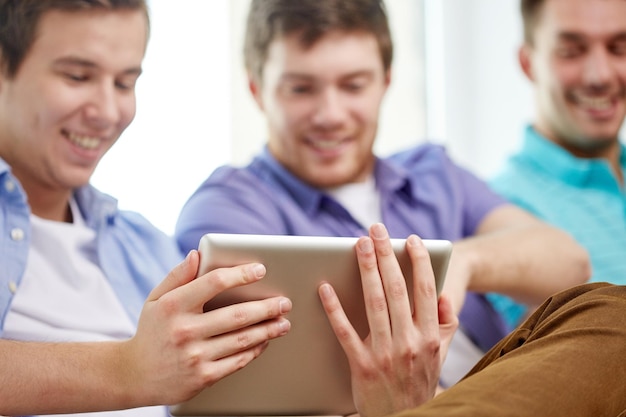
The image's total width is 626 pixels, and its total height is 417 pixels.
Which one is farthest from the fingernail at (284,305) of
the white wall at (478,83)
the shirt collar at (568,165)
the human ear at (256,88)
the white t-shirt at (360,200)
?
the white wall at (478,83)

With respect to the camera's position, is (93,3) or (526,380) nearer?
(526,380)

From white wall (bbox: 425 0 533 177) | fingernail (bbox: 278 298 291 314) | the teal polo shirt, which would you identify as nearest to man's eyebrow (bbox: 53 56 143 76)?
fingernail (bbox: 278 298 291 314)

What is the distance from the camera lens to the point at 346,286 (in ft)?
3.67

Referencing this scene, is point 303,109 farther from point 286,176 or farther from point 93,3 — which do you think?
point 93,3

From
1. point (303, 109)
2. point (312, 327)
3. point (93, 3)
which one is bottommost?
point (312, 327)

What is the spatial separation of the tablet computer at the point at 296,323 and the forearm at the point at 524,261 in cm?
46

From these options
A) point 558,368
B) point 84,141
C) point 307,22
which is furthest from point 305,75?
point 558,368

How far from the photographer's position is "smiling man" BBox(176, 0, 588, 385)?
5.60ft

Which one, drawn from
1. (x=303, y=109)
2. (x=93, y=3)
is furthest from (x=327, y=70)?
(x=93, y=3)

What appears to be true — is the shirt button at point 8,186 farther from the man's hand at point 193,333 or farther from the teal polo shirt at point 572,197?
the teal polo shirt at point 572,197

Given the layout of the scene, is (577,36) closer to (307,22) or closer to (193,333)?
(307,22)

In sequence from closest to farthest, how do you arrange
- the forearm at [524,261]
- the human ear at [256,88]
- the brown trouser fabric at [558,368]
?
the brown trouser fabric at [558,368] < the forearm at [524,261] < the human ear at [256,88]

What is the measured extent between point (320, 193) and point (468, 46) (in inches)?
63.5

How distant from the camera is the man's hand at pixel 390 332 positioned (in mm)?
1101
